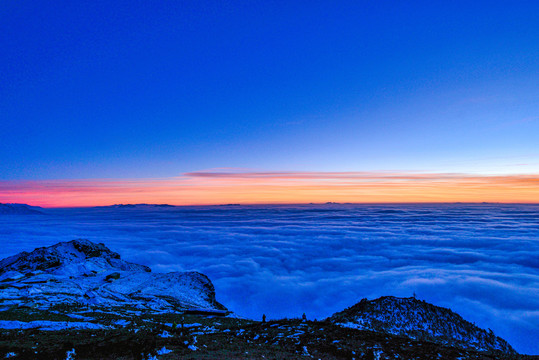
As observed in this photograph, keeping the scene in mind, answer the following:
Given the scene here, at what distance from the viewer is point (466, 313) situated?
1320 inches

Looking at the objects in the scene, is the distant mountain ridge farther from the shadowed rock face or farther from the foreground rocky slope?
the shadowed rock face

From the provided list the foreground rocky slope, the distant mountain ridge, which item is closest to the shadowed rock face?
the foreground rocky slope

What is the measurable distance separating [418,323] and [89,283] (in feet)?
102

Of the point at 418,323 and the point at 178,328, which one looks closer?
the point at 178,328

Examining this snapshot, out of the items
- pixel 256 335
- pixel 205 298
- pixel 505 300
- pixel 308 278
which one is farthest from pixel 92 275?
pixel 505 300

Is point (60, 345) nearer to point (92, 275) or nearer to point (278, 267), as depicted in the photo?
point (92, 275)

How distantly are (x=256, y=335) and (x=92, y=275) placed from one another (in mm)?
28388

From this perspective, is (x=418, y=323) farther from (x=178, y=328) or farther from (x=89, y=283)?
(x=89, y=283)

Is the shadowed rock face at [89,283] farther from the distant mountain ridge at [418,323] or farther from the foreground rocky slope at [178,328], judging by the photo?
the distant mountain ridge at [418,323]

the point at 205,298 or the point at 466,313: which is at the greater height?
the point at 205,298

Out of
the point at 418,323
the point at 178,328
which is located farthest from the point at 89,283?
the point at 418,323

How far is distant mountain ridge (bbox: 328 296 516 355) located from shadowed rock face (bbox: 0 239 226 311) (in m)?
15.2

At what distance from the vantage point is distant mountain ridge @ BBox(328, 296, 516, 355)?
18297mm

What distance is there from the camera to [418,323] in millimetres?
19828
